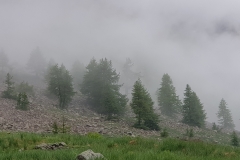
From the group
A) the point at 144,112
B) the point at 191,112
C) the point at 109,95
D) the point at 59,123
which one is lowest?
the point at 59,123

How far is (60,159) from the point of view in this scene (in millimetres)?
6016

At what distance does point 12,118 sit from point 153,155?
2297 cm

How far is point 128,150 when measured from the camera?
780 centimetres

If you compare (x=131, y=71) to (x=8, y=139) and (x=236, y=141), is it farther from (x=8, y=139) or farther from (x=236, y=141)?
(x=8, y=139)

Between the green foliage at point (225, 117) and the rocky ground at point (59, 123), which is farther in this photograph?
the green foliage at point (225, 117)

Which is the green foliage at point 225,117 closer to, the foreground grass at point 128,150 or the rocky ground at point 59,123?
the rocky ground at point 59,123

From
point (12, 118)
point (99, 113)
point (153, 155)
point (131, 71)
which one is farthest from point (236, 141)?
point (131, 71)

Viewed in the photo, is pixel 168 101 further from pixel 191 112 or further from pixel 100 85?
pixel 100 85

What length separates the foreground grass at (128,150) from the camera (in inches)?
246

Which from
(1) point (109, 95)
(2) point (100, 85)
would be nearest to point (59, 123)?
(1) point (109, 95)

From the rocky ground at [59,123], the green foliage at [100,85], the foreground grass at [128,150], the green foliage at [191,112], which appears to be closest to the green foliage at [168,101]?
the green foliage at [191,112]

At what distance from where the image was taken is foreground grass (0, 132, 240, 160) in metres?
6.24

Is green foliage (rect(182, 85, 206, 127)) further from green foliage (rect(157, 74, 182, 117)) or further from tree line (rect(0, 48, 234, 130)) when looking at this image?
green foliage (rect(157, 74, 182, 117))

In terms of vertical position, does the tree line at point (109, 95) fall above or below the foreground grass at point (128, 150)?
above
